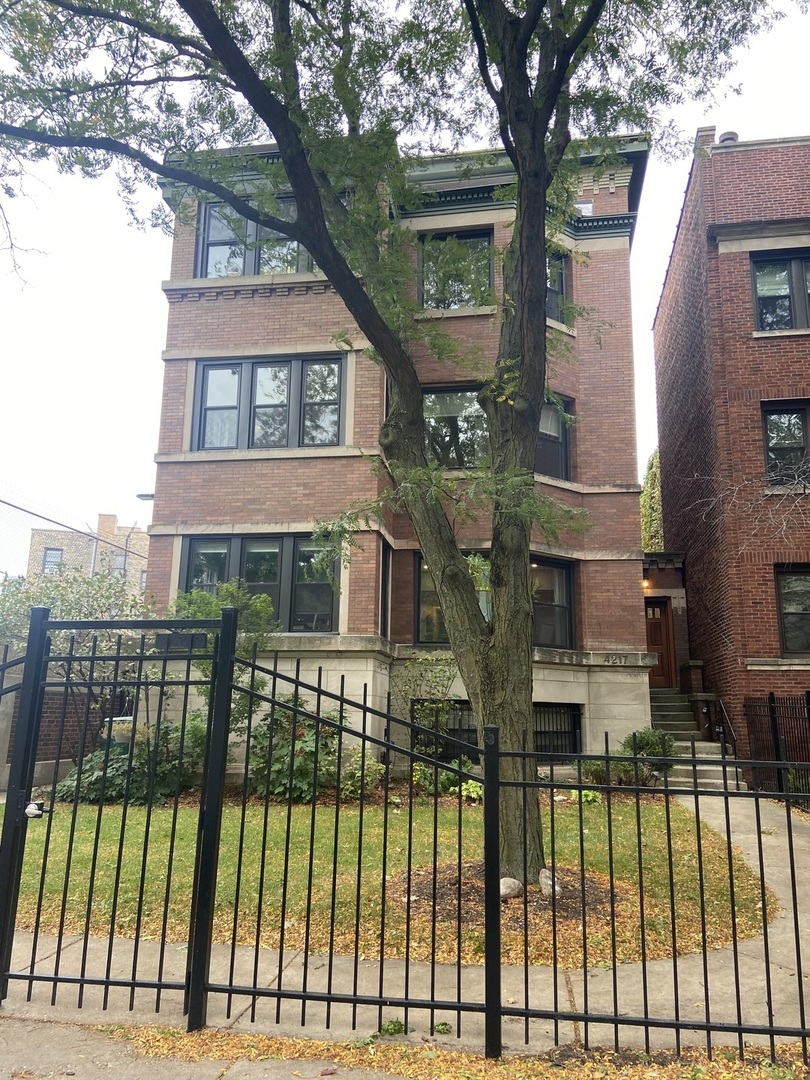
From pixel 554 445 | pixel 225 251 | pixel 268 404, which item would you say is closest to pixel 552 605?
pixel 554 445

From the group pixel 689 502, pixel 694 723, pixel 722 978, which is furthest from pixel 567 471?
pixel 722 978

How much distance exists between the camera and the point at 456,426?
15.2m

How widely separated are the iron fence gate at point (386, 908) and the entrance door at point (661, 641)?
8.70 meters

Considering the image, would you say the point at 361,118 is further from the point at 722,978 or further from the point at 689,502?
the point at 689,502

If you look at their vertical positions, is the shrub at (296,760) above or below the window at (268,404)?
below

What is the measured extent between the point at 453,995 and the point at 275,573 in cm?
997

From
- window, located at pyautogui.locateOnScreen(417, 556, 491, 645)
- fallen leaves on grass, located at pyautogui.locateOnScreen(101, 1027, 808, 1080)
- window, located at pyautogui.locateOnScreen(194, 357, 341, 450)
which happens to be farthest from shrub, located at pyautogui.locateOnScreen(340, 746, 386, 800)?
fallen leaves on grass, located at pyautogui.locateOnScreen(101, 1027, 808, 1080)

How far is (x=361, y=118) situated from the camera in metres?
8.76

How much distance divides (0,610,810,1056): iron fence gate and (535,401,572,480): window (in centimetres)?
732

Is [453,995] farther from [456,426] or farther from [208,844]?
[456,426]

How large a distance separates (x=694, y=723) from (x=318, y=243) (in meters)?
12.8

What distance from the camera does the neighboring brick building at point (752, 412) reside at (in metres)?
14.6

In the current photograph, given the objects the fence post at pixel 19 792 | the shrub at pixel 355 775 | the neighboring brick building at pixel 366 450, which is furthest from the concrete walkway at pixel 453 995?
the neighboring brick building at pixel 366 450

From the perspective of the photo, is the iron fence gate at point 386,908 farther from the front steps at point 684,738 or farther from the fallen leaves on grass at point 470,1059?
the front steps at point 684,738
